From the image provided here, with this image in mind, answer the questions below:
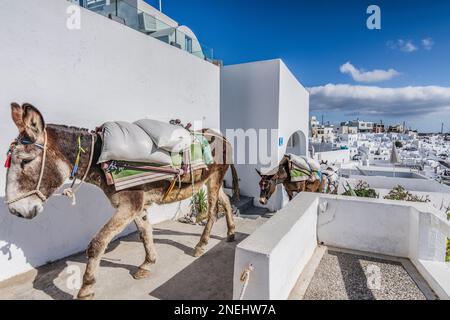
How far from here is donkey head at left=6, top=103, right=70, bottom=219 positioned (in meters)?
1.93

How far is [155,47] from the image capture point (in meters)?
4.62

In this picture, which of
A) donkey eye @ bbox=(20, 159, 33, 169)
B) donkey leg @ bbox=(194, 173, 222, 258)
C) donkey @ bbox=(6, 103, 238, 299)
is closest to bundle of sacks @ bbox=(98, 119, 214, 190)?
donkey @ bbox=(6, 103, 238, 299)

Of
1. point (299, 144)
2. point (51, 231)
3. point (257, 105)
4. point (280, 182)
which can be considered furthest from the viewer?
point (299, 144)

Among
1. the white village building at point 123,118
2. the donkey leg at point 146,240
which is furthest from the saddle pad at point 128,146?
the white village building at point 123,118

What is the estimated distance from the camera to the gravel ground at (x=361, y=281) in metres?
2.55

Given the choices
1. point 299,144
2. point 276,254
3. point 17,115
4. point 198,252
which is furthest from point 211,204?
point 299,144

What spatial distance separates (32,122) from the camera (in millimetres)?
1929

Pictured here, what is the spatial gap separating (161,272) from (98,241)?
105 centimetres

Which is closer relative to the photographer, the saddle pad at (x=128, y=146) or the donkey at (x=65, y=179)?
the donkey at (x=65, y=179)

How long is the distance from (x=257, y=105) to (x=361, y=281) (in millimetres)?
5347

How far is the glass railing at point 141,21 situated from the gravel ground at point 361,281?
5.08m

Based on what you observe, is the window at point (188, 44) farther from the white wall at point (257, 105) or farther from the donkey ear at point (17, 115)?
the donkey ear at point (17, 115)

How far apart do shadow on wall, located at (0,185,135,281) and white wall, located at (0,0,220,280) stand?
10 mm

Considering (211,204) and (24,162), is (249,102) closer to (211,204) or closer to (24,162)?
(211,204)
